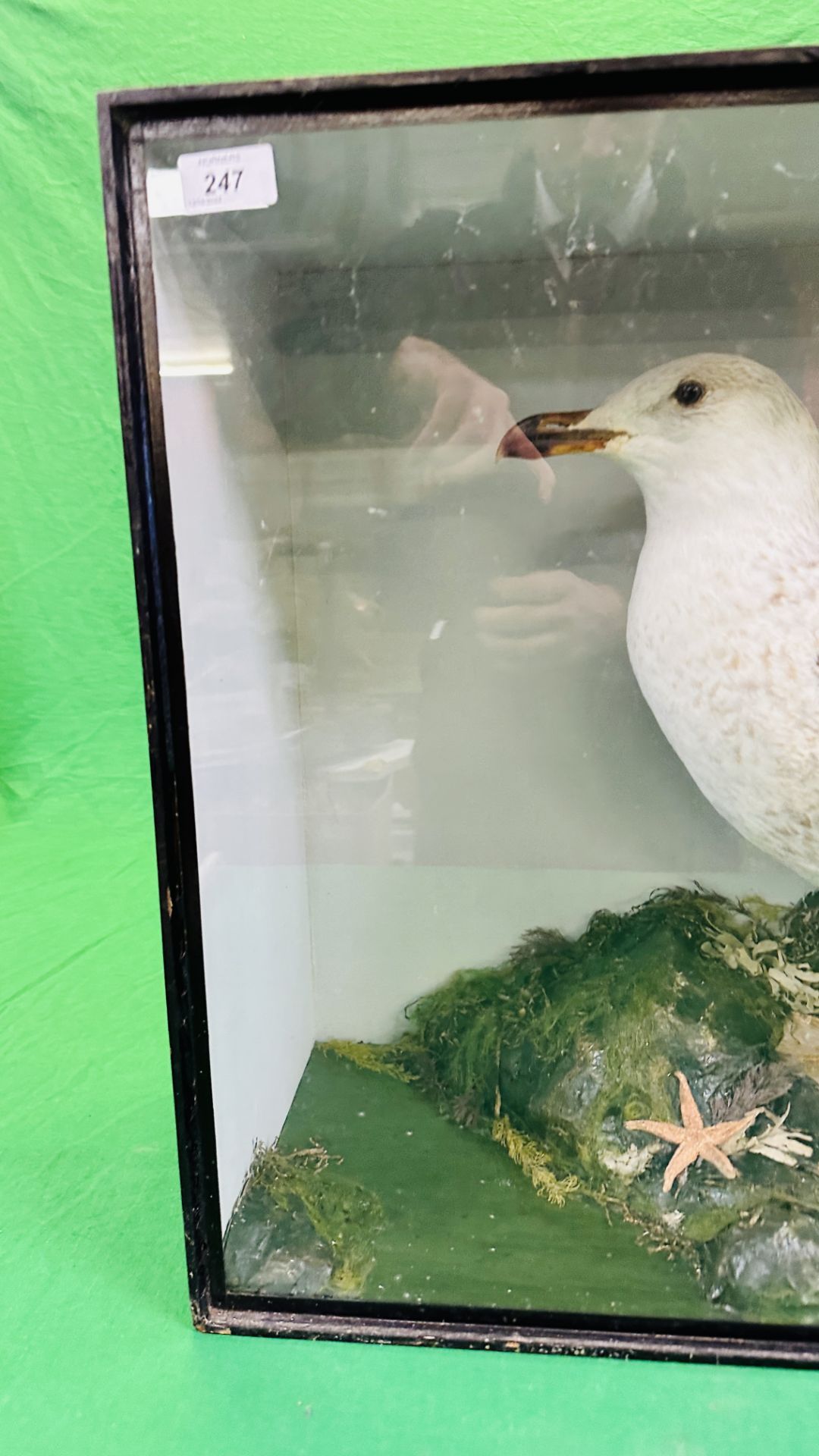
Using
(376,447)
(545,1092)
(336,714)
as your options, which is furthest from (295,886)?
(376,447)

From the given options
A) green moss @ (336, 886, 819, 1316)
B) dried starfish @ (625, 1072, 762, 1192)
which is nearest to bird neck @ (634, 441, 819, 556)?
green moss @ (336, 886, 819, 1316)

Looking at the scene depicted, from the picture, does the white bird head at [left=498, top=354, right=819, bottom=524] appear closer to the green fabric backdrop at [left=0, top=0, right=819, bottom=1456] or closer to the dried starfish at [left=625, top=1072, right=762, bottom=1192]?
the green fabric backdrop at [left=0, top=0, right=819, bottom=1456]

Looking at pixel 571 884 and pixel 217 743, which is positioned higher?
pixel 217 743

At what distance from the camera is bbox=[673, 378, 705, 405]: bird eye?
701 mm

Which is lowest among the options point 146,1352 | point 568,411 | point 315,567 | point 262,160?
point 146,1352

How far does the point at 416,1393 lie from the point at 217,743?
487mm

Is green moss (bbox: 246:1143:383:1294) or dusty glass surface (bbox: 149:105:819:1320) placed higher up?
dusty glass surface (bbox: 149:105:819:1320)

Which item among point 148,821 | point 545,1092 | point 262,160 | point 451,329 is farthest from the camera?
point 148,821

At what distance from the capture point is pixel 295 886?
2.72ft

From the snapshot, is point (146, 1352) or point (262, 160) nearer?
point (262, 160)

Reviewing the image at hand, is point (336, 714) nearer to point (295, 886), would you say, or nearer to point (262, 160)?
point (295, 886)

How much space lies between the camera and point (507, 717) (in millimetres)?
798

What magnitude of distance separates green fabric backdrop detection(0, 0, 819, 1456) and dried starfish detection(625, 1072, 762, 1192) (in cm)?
13

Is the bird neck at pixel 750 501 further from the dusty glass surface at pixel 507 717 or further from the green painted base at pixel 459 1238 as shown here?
the green painted base at pixel 459 1238
